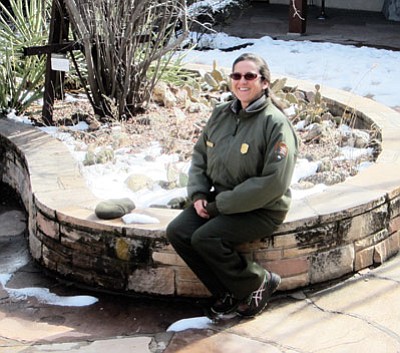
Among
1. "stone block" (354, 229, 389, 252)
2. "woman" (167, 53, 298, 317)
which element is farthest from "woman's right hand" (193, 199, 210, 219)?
"stone block" (354, 229, 389, 252)

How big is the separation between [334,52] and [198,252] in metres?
6.46

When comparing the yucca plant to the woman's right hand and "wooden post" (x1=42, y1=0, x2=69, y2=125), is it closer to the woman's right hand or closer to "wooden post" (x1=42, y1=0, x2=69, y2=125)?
"wooden post" (x1=42, y1=0, x2=69, y2=125)

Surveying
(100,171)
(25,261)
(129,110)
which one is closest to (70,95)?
(129,110)

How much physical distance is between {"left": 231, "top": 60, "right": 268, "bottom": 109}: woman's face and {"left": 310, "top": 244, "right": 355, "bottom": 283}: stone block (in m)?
0.95

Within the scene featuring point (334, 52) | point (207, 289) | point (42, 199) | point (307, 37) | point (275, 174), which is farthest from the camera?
point (307, 37)

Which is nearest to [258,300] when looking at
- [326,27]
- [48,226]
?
[48,226]

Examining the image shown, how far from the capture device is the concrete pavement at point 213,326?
3.96m

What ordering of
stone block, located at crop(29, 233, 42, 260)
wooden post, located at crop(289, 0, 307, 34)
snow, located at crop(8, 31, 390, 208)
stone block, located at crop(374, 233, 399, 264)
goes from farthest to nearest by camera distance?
wooden post, located at crop(289, 0, 307, 34), snow, located at crop(8, 31, 390, 208), stone block, located at crop(29, 233, 42, 260), stone block, located at crop(374, 233, 399, 264)

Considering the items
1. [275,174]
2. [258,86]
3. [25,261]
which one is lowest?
[25,261]

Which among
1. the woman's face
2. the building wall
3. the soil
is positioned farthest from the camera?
the building wall

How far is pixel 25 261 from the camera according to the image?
504 cm

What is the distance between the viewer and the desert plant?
20.6 feet

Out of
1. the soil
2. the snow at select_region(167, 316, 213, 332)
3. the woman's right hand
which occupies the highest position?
the woman's right hand

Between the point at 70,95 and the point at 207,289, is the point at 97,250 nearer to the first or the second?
the point at 207,289
